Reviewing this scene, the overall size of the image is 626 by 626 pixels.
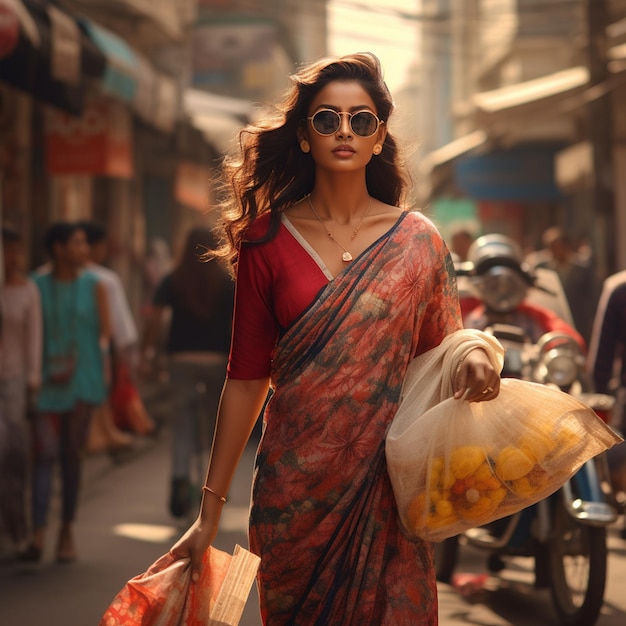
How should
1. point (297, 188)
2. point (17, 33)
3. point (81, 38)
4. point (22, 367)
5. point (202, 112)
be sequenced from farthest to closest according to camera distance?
1. point (202, 112)
2. point (81, 38)
3. point (17, 33)
4. point (22, 367)
5. point (297, 188)

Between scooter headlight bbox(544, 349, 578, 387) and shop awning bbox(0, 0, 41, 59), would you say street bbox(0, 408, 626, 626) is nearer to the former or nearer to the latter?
scooter headlight bbox(544, 349, 578, 387)

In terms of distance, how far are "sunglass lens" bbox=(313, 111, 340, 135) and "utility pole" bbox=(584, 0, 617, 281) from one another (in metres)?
12.5

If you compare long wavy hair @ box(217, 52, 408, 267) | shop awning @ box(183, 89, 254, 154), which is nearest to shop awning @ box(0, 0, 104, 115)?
long wavy hair @ box(217, 52, 408, 267)

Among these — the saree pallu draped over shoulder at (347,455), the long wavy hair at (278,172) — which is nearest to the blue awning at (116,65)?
the long wavy hair at (278,172)

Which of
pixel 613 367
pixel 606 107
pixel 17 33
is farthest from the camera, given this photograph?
pixel 606 107

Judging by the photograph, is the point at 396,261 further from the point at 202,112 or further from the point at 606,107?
the point at 202,112

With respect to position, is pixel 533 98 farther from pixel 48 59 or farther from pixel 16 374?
pixel 16 374

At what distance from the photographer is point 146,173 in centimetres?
2809

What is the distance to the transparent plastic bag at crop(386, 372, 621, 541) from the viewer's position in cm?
346

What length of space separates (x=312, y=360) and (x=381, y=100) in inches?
28.4

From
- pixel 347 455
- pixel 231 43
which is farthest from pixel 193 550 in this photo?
pixel 231 43

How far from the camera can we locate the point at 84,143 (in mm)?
15602

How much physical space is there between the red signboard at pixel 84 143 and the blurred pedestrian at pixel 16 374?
22.6 ft

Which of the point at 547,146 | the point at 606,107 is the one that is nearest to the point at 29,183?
the point at 606,107
